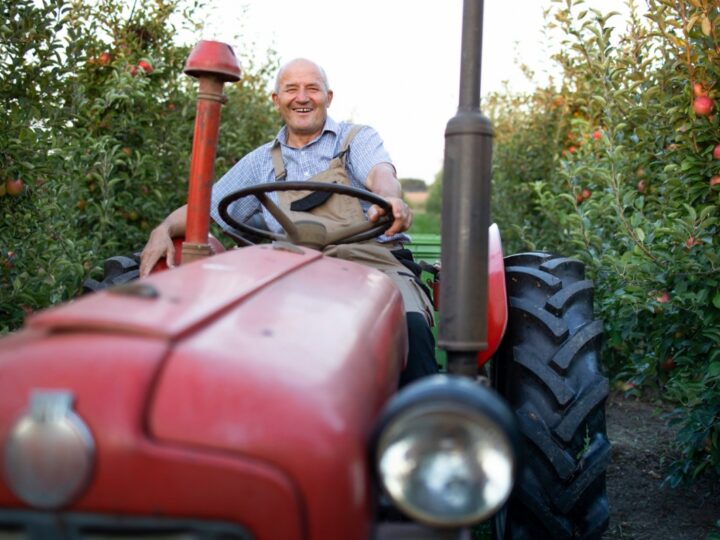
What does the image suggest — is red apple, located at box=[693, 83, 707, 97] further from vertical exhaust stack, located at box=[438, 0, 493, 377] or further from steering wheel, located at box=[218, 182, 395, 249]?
vertical exhaust stack, located at box=[438, 0, 493, 377]

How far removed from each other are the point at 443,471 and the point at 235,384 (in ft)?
1.19

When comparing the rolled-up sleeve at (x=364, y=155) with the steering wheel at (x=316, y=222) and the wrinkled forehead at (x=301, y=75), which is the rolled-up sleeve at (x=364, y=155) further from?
the steering wheel at (x=316, y=222)

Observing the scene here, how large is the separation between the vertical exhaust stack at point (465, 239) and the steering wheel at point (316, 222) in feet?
2.23

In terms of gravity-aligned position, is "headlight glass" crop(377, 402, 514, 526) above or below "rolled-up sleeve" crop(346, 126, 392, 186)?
below

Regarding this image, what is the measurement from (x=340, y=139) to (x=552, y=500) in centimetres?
176

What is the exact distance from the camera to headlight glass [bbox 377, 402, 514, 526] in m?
1.42

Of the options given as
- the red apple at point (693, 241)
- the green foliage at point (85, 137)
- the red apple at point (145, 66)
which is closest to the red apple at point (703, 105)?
the red apple at point (693, 241)

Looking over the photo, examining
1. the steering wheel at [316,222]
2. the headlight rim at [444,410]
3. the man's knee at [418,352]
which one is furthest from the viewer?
the steering wheel at [316,222]

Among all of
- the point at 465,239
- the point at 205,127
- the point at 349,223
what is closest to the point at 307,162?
the point at 349,223

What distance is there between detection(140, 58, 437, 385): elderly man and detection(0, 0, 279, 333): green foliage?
68 centimetres

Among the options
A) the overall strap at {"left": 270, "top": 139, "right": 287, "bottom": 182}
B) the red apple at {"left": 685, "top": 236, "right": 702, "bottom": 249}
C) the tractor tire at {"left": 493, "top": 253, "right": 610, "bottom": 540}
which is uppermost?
the overall strap at {"left": 270, "top": 139, "right": 287, "bottom": 182}

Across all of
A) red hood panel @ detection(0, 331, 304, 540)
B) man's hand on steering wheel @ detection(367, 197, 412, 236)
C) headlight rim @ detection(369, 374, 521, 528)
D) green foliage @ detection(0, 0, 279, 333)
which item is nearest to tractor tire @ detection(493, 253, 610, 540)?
man's hand on steering wheel @ detection(367, 197, 412, 236)

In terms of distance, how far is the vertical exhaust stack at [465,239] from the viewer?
191 centimetres

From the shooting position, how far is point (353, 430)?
1.42m
